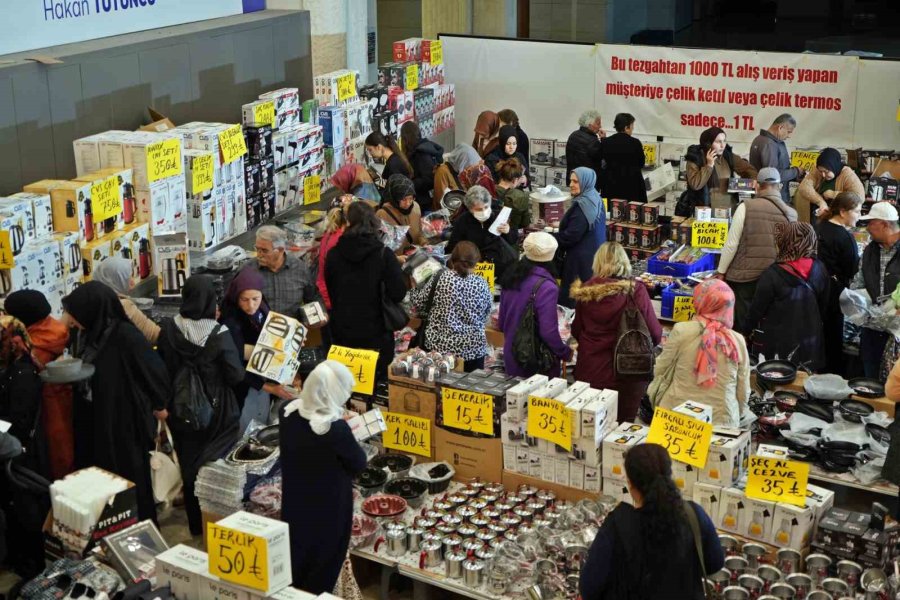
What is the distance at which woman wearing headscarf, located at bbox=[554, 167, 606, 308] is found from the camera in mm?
9039

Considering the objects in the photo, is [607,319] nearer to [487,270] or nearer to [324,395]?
[487,270]

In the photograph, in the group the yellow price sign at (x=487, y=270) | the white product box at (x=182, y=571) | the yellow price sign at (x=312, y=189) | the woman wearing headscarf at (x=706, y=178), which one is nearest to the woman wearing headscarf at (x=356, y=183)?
the yellow price sign at (x=312, y=189)

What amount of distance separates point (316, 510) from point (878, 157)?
901cm

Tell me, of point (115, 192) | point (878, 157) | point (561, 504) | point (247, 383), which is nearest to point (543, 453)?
point (561, 504)

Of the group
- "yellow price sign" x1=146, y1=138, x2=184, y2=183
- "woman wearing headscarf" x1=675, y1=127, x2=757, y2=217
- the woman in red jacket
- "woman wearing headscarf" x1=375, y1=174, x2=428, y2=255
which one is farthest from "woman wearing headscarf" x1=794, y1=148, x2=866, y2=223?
"yellow price sign" x1=146, y1=138, x2=184, y2=183

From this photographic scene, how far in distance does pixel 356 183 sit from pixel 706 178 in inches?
131

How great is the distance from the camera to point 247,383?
279 inches

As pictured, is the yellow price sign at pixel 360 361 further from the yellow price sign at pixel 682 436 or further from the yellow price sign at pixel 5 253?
the yellow price sign at pixel 5 253

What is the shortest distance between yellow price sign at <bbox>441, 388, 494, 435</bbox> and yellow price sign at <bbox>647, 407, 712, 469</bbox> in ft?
3.10

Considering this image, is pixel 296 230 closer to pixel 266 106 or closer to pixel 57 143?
pixel 266 106

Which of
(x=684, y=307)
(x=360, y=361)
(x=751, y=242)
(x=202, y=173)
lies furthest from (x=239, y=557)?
(x=684, y=307)

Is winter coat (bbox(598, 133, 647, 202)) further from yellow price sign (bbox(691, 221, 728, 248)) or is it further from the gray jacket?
yellow price sign (bbox(691, 221, 728, 248))

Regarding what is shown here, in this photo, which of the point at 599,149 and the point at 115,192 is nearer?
the point at 115,192

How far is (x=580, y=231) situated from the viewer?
29.7 ft
